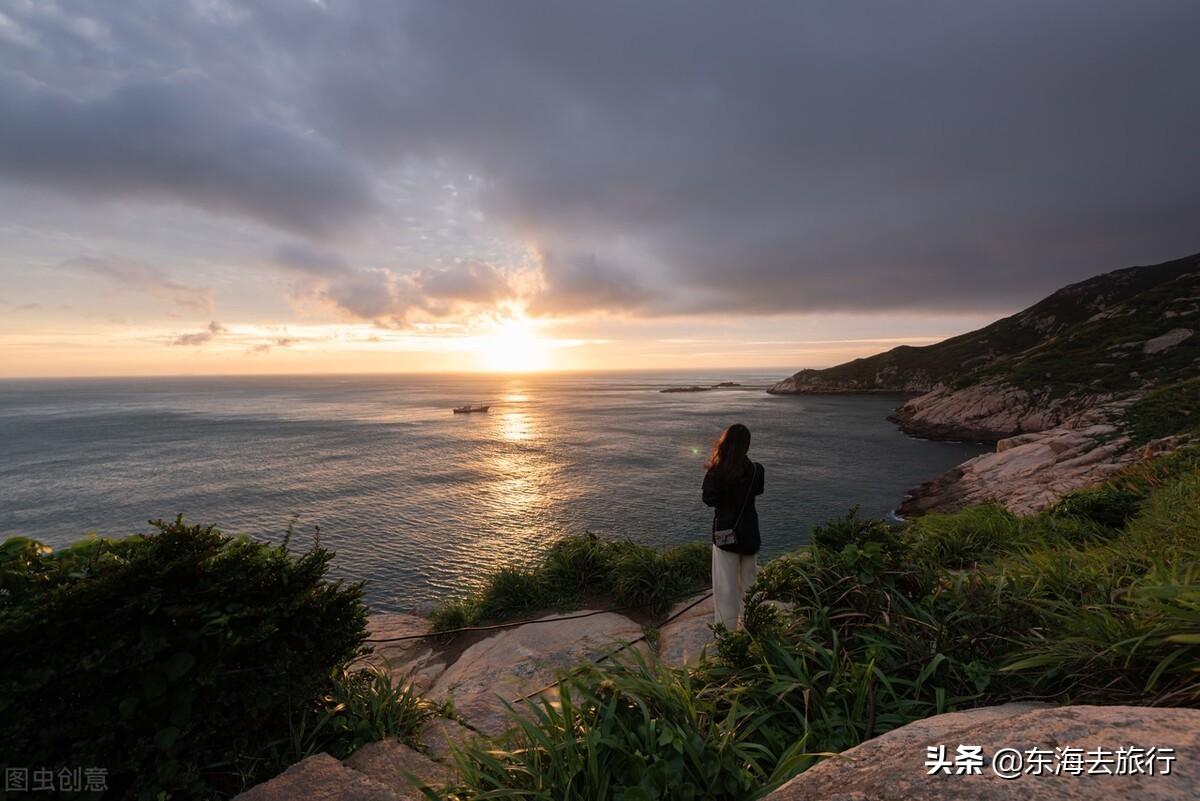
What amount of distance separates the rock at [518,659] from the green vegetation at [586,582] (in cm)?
75

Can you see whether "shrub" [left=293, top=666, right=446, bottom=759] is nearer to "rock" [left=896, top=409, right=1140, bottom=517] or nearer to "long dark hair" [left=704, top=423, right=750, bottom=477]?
"long dark hair" [left=704, top=423, right=750, bottom=477]

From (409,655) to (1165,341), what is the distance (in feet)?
282

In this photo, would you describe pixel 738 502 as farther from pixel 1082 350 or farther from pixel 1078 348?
pixel 1078 348

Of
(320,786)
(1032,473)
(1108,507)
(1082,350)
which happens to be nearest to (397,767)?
(320,786)

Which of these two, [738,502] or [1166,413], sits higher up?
[738,502]

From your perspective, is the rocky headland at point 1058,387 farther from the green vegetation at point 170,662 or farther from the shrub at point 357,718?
the green vegetation at point 170,662

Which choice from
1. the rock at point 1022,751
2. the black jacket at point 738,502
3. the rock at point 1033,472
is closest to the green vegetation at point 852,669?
the rock at point 1022,751

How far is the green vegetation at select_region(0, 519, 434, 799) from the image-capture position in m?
2.81

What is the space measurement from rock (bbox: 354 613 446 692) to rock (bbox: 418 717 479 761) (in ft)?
8.10

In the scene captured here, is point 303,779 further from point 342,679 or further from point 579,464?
point 579,464

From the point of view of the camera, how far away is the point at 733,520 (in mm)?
5855

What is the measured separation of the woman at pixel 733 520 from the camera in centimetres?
586

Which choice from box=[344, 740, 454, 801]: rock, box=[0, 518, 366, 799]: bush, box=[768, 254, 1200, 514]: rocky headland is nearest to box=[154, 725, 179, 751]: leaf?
box=[0, 518, 366, 799]: bush

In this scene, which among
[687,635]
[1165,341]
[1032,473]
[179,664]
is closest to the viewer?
[179,664]
